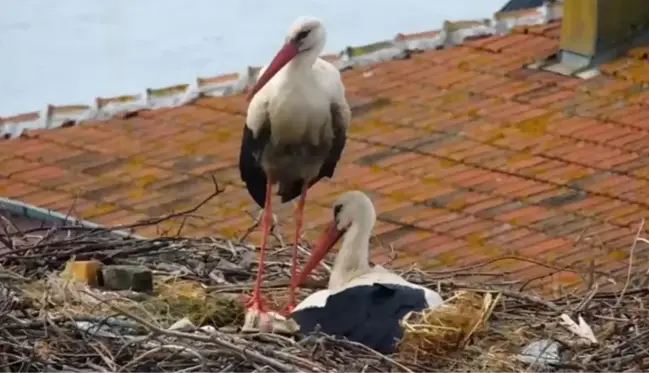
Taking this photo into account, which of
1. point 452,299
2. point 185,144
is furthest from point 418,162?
point 452,299

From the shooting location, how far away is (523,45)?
10078 mm

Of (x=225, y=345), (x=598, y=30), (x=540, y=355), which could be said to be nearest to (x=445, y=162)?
(x=598, y=30)

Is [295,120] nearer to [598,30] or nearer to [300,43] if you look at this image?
[300,43]

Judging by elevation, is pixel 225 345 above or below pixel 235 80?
above

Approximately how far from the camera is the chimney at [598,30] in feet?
31.4

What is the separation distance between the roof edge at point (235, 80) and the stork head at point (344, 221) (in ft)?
10.3

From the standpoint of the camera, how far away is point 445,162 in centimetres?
867

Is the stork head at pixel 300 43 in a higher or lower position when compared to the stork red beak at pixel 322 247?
higher

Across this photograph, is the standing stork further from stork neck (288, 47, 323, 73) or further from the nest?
the nest

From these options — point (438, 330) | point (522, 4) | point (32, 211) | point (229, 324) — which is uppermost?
point (438, 330)

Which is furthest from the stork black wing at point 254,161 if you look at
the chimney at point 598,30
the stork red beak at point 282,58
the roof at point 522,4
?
the roof at point 522,4

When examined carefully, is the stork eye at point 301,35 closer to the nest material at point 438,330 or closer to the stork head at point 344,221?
the stork head at point 344,221

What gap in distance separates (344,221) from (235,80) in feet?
11.7

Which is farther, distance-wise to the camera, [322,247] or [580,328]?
[322,247]
